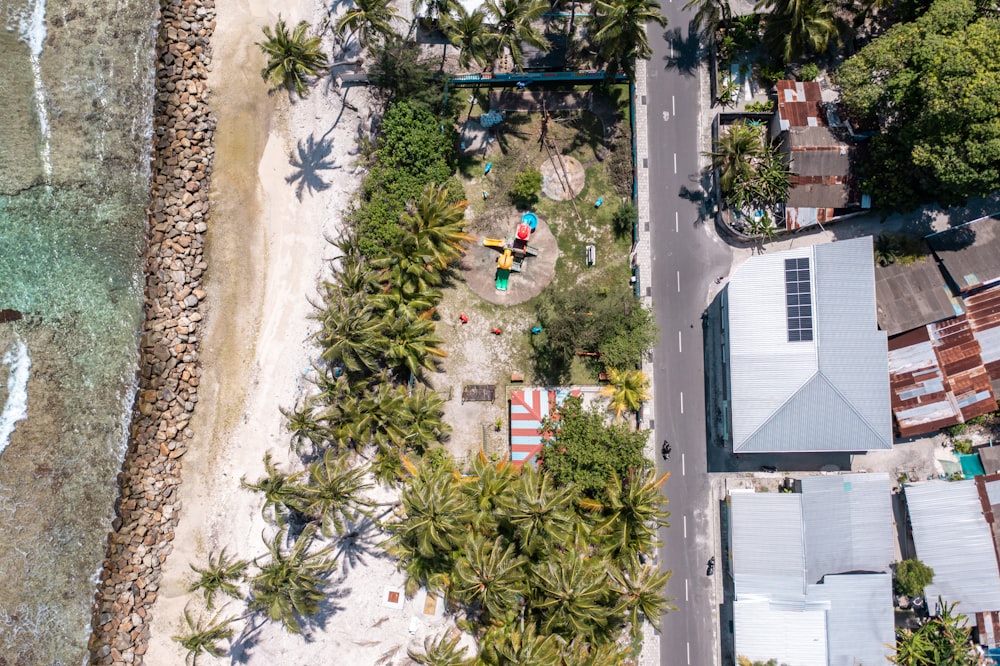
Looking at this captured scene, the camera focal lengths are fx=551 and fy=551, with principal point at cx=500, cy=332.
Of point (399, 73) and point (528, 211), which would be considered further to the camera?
point (528, 211)

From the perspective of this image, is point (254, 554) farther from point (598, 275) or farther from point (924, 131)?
point (924, 131)

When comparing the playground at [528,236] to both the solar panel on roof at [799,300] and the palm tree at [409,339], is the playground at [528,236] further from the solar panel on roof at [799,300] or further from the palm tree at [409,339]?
the solar panel on roof at [799,300]

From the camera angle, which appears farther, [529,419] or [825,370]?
[529,419]

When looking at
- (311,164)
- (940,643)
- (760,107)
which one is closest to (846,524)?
(940,643)

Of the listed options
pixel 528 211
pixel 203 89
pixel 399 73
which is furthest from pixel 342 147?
pixel 528 211

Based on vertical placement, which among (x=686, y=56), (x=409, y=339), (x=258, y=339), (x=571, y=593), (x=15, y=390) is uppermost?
(x=686, y=56)

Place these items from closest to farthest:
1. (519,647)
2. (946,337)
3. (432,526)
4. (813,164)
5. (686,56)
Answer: (432,526) < (519,647) < (946,337) < (813,164) < (686,56)

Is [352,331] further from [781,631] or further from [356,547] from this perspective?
[781,631]

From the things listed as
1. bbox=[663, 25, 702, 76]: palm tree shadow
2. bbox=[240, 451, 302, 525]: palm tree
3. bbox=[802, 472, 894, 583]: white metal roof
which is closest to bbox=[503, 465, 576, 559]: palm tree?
bbox=[240, 451, 302, 525]: palm tree
